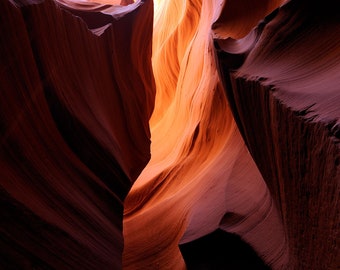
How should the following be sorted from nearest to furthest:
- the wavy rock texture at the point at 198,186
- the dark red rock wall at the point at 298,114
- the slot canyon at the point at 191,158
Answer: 1. the dark red rock wall at the point at 298,114
2. the slot canyon at the point at 191,158
3. the wavy rock texture at the point at 198,186

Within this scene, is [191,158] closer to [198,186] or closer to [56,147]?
[198,186]

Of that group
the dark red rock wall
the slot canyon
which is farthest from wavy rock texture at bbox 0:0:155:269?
the dark red rock wall

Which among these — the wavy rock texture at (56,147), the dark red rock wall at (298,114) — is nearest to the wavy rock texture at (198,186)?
the dark red rock wall at (298,114)

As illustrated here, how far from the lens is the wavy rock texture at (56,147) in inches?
59.5

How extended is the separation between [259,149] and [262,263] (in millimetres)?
773

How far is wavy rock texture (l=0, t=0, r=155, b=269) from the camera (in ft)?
4.96

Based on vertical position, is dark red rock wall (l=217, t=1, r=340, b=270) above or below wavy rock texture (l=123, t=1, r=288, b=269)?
above

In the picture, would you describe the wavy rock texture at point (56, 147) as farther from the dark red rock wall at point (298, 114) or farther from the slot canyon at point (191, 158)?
the dark red rock wall at point (298, 114)

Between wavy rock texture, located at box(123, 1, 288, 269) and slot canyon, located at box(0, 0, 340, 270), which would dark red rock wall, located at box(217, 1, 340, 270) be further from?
wavy rock texture, located at box(123, 1, 288, 269)

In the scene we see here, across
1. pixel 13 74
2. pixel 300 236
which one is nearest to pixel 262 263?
pixel 300 236

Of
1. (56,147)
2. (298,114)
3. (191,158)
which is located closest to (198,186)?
(191,158)

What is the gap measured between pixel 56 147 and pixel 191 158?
85.4 inches

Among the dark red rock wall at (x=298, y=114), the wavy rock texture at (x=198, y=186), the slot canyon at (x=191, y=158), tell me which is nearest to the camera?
the dark red rock wall at (x=298, y=114)

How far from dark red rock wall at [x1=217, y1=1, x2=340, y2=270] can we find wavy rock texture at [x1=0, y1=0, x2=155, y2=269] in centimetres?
114
